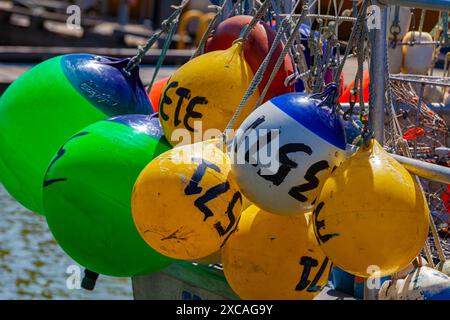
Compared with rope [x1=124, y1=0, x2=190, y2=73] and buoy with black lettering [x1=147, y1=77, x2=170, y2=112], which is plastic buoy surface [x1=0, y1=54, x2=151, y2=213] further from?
buoy with black lettering [x1=147, y1=77, x2=170, y2=112]

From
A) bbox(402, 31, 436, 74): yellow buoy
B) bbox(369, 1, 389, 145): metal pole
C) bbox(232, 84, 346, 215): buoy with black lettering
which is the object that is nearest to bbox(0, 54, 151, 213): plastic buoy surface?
bbox(232, 84, 346, 215): buoy with black lettering

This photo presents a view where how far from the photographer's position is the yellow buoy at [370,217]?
2977mm

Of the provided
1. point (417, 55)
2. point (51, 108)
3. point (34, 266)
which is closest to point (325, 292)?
point (51, 108)

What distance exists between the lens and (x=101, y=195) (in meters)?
3.70

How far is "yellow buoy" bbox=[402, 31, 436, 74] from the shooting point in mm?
6449

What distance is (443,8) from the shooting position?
11.4ft

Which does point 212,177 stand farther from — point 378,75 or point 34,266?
point 34,266

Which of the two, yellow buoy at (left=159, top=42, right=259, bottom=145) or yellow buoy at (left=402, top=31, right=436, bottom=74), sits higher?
yellow buoy at (left=159, top=42, right=259, bottom=145)

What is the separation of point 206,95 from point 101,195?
0.53 metres

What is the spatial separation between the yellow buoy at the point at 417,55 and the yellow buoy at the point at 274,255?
332 cm

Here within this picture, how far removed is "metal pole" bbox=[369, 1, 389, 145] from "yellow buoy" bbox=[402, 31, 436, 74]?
294cm

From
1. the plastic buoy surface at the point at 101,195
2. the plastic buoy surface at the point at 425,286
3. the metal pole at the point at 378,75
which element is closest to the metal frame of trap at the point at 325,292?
the metal pole at the point at 378,75
